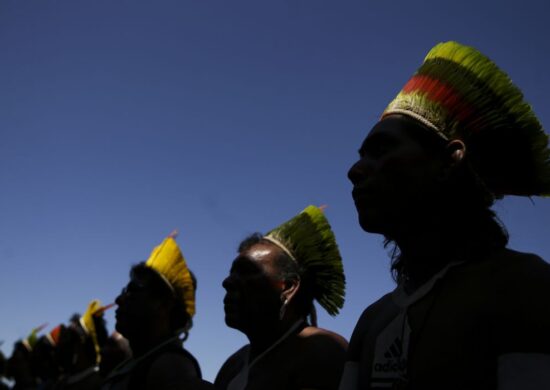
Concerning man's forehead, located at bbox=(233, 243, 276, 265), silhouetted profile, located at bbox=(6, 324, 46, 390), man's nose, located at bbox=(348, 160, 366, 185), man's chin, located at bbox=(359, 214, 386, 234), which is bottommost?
silhouetted profile, located at bbox=(6, 324, 46, 390)

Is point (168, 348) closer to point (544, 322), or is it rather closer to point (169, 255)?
point (169, 255)

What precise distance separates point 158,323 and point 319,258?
66.0 inches

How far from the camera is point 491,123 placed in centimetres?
219

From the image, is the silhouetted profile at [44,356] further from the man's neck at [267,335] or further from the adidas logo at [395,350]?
the adidas logo at [395,350]

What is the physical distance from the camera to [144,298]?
202 inches

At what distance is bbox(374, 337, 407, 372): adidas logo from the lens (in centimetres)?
180

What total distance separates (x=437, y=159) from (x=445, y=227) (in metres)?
0.28

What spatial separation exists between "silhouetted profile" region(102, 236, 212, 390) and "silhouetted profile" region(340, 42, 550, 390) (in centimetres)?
237

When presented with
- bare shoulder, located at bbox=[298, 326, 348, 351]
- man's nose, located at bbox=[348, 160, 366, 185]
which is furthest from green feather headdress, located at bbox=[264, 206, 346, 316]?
man's nose, located at bbox=[348, 160, 366, 185]

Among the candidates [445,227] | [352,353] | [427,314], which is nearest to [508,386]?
[427,314]

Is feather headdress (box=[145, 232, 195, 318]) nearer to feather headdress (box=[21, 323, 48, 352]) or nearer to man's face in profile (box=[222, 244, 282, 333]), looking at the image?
man's face in profile (box=[222, 244, 282, 333])

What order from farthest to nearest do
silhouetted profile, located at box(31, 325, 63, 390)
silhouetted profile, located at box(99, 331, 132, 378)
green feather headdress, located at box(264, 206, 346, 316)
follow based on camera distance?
1. silhouetted profile, located at box(31, 325, 63, 390)
2. silhouetted profile, located at box(99, 331, 132, 378)
3. green feather headdress, located at box(264, 206, 346, 316)

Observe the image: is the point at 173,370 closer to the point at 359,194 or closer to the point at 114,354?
the point at 359,194

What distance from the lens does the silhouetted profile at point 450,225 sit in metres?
1.61
